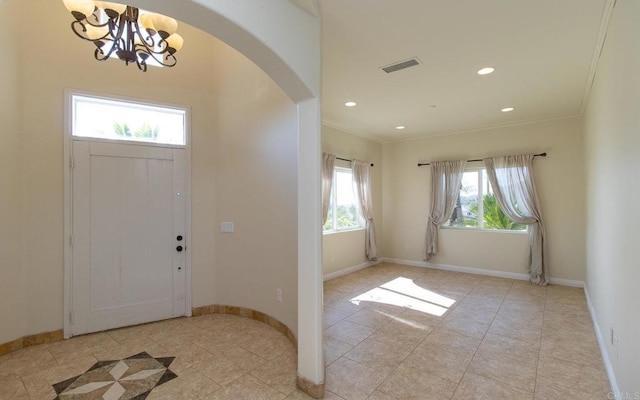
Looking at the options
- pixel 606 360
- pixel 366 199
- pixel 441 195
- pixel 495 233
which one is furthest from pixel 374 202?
pixel 606 360

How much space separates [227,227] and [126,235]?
43.6 inches

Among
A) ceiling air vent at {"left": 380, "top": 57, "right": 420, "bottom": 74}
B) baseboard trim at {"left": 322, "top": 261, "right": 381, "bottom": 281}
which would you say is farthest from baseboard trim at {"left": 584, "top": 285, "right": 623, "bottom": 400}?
baseboard trim at {"left": 322, "top": 261, "right": 381, "bottom": 281}

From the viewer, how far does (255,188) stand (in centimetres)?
357

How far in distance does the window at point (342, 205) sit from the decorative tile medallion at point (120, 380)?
3.40 metres

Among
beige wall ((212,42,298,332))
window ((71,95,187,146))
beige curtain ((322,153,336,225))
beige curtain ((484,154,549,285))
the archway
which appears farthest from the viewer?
beige curtain ((322,153,336,225))

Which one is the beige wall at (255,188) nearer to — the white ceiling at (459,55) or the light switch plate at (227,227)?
the light switch plate at (227,227)

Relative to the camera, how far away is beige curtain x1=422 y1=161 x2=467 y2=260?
234 inches

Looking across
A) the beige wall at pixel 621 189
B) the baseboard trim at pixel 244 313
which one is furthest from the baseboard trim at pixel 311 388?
the beige wall at pixel 621 189

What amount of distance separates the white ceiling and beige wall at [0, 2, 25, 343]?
296 centimetres

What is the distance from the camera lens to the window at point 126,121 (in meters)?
3.26

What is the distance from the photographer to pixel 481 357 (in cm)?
274

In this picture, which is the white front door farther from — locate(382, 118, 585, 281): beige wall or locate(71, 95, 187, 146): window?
locate(382, 118, 585, 281): beige wall

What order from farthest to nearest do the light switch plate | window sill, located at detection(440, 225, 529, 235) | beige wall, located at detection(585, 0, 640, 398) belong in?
window sill, located at detection(440, 225, 529, 235) < the light switch plate < beige wall, located at detection(585, 0, 640, 398)

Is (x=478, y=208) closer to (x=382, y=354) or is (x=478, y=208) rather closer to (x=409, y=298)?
(x=409, y=298)
